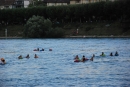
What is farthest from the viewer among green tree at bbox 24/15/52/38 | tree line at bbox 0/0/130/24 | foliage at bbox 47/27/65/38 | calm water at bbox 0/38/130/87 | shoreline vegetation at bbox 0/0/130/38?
tree line at bbox 0/0/130/24

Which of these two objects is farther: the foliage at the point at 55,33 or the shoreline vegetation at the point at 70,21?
the shoreline vegetation at the point at 70,21

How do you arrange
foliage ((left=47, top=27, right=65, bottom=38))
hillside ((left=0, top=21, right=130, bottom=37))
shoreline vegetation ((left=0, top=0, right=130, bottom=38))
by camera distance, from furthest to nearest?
hillside ((left=0, top=21, right=130, bottom=37)), shoreline vegetation ((left=0, top=0, right=130, bottom=38)), foliage ((left=47, top=27, right=65, bottom=38))

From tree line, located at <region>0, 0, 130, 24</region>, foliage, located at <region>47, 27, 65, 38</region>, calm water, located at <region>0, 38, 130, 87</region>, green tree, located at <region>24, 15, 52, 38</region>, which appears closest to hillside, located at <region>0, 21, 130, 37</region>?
tree line, located at <region>0, 0, 130, 24</region>

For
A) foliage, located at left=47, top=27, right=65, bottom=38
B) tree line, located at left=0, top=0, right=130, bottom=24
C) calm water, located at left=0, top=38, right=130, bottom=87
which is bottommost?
foliage, located at left=47, top=27, right=65, bottom=38

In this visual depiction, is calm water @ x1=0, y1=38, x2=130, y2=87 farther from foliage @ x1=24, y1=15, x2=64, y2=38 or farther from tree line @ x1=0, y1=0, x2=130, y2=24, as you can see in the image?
tree line @ x1=0, y1=0, x2=130, y2=24

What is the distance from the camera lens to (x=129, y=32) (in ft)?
515

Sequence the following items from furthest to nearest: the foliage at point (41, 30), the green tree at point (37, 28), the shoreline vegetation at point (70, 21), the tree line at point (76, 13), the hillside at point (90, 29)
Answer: the tree line at point (76, 13), the hillside at point (90, 29), the shoreline vegetation at point (70, 21), the foliage at point (41, 30), the green tree at point (37, 28)

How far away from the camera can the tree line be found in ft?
546

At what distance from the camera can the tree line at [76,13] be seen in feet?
546

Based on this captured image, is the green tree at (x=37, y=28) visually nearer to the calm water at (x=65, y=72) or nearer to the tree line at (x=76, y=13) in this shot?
the tree line at (x=76, y=13)

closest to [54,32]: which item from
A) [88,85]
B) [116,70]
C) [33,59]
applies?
[33,59]

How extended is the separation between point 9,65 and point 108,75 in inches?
806

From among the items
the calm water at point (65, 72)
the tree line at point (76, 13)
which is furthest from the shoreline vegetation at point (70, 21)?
the calm water at point (65, 72)

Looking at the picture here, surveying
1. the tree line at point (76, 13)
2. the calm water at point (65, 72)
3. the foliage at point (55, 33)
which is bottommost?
the foliage at point (55, 33)
